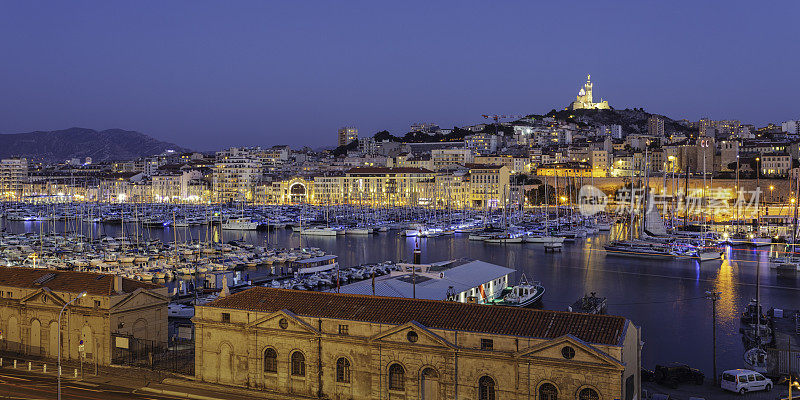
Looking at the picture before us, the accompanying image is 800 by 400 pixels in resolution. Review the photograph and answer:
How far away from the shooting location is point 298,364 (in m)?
12.6

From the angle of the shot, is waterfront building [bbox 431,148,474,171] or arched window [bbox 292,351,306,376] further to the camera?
waterfront building [bbox 431,148,474,171]

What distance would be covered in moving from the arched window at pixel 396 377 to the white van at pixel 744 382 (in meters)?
6.65

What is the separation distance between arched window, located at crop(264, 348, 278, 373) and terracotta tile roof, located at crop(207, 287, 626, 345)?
0.75 m

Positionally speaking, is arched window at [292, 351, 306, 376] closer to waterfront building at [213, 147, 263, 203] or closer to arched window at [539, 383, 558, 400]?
arched window at [539, 383, 558, 400]

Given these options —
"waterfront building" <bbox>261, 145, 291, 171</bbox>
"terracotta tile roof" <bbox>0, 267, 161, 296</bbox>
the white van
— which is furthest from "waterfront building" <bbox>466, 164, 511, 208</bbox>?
the white van

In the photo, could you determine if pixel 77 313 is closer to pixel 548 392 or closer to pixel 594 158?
pixel 548 392

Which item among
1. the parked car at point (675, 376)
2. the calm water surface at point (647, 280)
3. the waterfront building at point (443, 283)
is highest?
the waterfront building at point (443, 283)

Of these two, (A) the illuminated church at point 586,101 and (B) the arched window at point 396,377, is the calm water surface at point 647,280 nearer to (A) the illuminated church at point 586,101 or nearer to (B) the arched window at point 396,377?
(B) the arched window at point 396,377

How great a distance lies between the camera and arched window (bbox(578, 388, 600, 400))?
34.1 feet

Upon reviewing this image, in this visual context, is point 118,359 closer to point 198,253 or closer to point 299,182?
point 198,253

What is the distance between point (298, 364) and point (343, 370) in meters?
0.93

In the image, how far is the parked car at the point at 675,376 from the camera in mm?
Result: 14320

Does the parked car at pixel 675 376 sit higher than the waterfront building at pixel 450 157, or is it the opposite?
the waterfront building at pixel 450 157

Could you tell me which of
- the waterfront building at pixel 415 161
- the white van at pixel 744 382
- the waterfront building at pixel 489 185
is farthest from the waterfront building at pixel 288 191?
the white van at pixel 744 382
